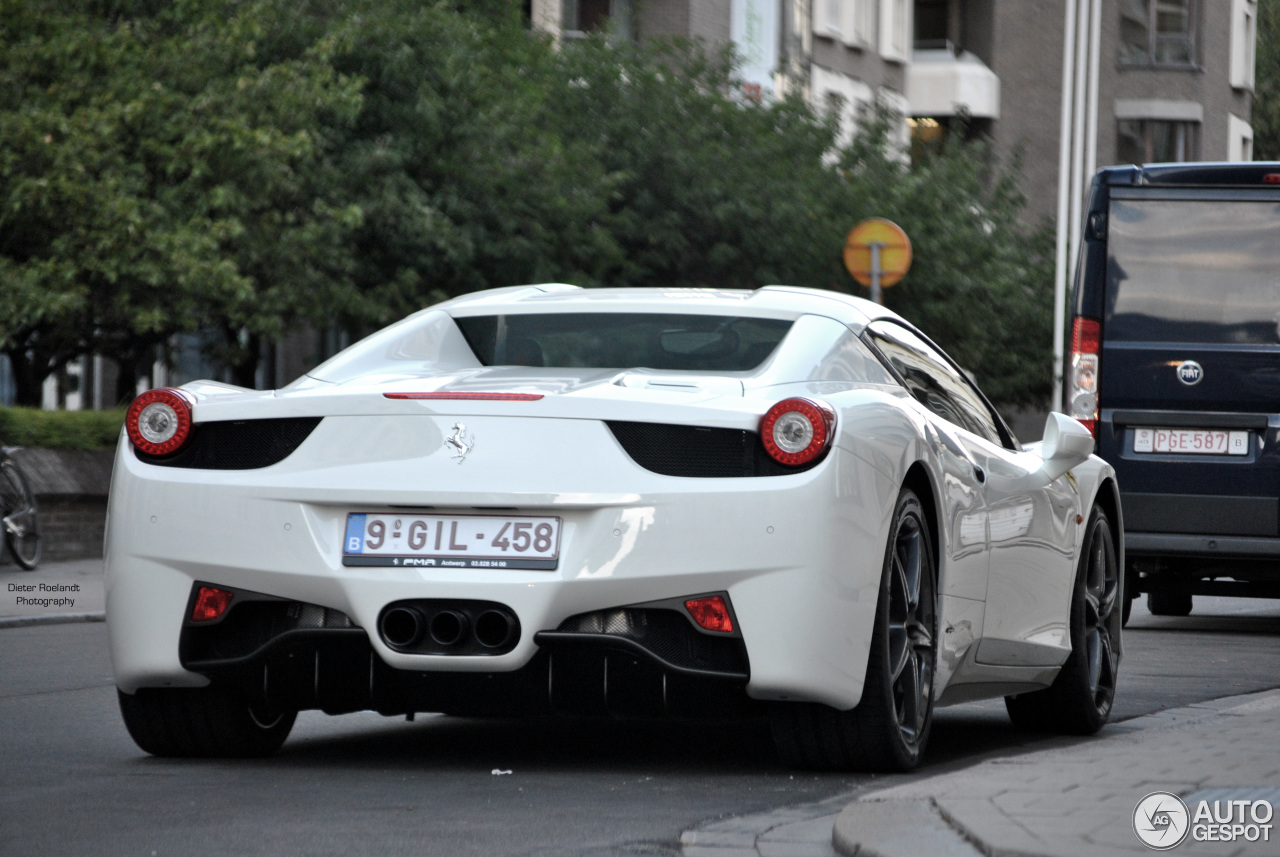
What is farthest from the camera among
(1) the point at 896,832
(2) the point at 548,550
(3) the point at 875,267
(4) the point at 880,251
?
(4) the point at 880,251

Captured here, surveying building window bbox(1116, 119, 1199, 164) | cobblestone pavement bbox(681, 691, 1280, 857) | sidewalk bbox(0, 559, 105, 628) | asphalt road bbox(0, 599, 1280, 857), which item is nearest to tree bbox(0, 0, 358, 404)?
sidewalk bbox(0, 559, 105, 628)

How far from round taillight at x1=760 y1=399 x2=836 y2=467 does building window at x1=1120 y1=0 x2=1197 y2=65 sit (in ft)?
154

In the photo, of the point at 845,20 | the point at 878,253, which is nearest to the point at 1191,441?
the point at 878,253

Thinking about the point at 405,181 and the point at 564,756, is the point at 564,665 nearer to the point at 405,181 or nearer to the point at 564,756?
the point at 564,756

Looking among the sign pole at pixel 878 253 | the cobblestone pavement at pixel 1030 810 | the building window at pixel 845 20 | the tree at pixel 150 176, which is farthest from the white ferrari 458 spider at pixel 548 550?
the building window at pixel 845 20

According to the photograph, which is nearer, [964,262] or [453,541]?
[453,541]

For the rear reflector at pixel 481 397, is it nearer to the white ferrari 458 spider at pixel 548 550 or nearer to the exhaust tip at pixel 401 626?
the white ferrari 458 spider at pixel 548 550

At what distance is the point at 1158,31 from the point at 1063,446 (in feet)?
150

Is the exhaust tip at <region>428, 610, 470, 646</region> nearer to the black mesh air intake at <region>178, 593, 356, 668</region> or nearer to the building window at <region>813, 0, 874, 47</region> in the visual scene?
the black mesh air intake at <region>178, 593, 356, 668</region>

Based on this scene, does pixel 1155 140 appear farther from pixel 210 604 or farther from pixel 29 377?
pixel 210 604

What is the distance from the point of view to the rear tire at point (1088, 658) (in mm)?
7648

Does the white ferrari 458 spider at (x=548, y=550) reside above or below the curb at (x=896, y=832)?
above

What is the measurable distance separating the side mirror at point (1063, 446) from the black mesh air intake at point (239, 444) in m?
2.60

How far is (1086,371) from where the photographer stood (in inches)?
507
